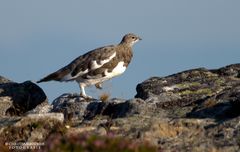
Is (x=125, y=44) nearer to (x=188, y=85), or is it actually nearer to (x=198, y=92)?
(x=188, y=85)

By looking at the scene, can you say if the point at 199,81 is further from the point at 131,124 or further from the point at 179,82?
the point at 131,124

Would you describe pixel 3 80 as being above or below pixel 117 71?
above

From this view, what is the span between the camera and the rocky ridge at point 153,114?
435 inches

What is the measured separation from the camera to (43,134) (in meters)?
11.8

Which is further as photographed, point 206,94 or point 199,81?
point 199,81

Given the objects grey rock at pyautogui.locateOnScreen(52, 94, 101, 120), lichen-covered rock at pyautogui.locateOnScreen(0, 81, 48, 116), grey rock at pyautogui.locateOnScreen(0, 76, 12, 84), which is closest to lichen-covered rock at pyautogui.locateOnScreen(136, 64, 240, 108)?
grey rock at pyautogui.locateOnScreen(52, 94, 101, 120)

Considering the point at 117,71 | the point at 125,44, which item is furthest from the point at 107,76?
the point at 125,44

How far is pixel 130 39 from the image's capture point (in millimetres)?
21094

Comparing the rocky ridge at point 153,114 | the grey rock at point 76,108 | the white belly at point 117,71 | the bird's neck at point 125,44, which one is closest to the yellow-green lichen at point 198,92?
the rocky ridge at point 153,114

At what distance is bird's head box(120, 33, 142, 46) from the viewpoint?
20.9m

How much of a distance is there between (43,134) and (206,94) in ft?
17.3

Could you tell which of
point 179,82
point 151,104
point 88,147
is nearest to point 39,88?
point 179,82

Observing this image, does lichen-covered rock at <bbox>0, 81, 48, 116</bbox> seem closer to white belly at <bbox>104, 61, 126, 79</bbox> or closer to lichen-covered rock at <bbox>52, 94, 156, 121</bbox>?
lichen-covered rock at <bbox>52, 94, 156, 121</bbox>

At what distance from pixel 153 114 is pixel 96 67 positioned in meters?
6.00
